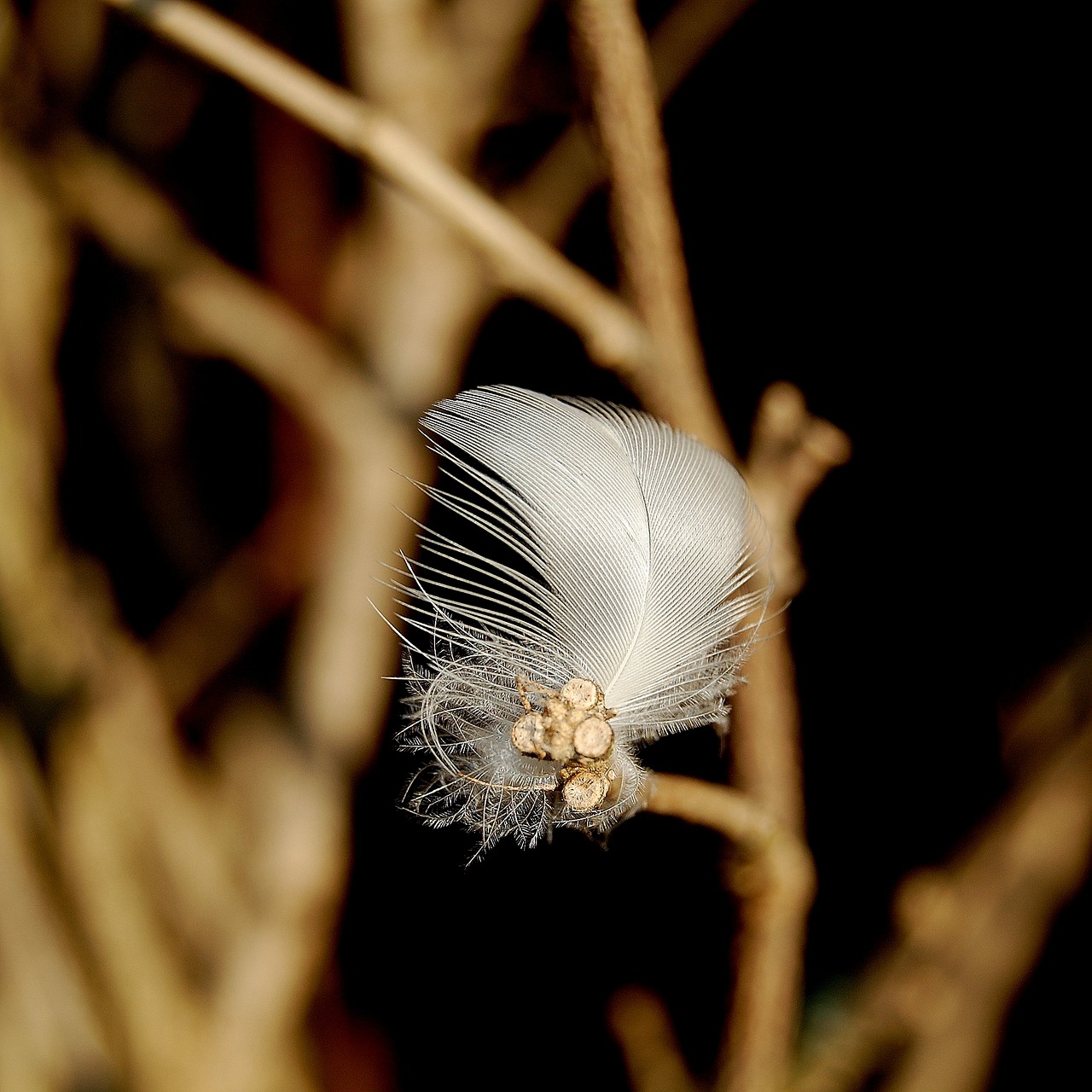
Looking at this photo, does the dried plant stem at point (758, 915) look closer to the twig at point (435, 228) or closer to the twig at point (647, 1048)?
the twig at point (647, 1048)

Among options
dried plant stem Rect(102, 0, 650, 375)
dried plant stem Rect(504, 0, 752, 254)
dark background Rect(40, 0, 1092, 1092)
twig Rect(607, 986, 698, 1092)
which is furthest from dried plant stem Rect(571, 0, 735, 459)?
twig Rect(607, 986, 698, 1092)

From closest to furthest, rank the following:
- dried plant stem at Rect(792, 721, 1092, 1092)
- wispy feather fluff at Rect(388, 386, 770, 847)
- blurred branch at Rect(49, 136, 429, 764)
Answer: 1. wispy feather fluff at Rect(388, 386, 770, 847)
2. dried plant stem at Rect(792, 721, 1092, 1092)
3. blurred branch at Rect(49, 136, 429, 764)

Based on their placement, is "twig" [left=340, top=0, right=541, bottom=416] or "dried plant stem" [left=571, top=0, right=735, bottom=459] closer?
"dried plant stem" [left=571, top=0, right=735, bottom=459]

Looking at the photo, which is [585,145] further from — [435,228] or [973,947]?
[973,947]

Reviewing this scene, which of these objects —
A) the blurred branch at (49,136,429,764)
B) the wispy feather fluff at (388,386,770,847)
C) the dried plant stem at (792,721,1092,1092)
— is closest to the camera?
the wispy feather fluff at (388,386,770,847)

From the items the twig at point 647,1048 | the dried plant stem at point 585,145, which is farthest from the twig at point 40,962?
the dried plant stem at point 585,145

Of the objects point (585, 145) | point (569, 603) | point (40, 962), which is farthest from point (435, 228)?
point (40, 962)

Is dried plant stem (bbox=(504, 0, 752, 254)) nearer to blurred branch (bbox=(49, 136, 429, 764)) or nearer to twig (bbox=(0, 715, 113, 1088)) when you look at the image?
blurred branch (bbox=(49, 136, 429, 764))
